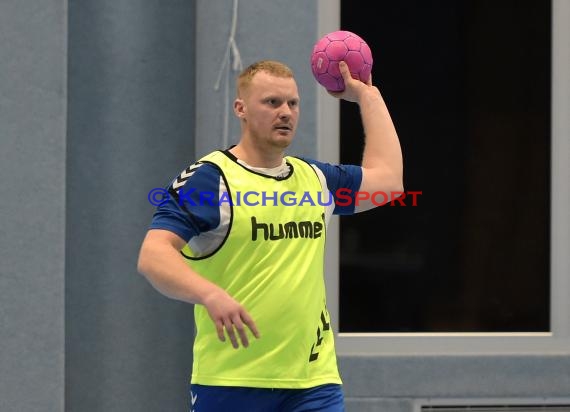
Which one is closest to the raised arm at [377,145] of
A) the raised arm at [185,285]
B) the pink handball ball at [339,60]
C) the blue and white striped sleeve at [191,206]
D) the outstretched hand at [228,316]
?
the pink handball ball at [339,60]

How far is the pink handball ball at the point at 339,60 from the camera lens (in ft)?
13.4

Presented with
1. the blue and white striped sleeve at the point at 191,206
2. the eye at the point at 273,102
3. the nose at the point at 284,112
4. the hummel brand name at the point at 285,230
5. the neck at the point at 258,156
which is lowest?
the hummel brand name at the point at 285,230

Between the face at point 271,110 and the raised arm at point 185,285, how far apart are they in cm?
55

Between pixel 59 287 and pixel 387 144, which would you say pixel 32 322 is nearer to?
pixel 59 287

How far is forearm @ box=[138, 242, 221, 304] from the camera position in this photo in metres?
3.15

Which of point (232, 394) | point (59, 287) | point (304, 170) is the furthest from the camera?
point (59, 287)

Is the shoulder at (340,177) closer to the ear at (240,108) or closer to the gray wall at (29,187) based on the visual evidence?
the ear at (240,108)

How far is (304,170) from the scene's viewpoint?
391 centimetres

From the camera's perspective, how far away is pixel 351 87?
3.98 meters

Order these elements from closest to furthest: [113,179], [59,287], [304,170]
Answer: [304,170] < [59,287] < [113,179]

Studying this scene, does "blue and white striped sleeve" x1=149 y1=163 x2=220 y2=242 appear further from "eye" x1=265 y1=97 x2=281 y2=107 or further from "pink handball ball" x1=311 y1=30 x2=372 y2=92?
"pink handball ball" x1=311 y1=30 x2=372 y2=92

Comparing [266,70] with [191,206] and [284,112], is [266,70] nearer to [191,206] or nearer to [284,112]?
[284,112]

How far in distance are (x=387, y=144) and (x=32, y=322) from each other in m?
2.71

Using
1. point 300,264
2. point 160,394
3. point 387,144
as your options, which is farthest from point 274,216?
point 160,394
